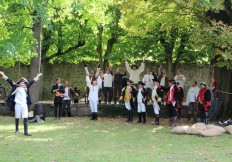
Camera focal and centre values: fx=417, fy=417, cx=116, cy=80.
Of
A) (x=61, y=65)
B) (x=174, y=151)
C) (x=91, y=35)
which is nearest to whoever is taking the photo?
(x=174, y=151)

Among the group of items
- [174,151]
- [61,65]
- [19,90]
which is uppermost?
[61,65]

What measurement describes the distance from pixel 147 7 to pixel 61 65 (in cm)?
1522

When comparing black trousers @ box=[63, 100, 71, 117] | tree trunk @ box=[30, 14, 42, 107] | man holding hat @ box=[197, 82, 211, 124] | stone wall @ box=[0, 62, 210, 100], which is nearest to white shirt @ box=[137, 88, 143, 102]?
man holding hat @ box=[197, 82, 211, 124]

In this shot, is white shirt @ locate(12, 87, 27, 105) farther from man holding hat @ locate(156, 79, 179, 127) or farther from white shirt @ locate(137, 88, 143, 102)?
man holding hat @ locate(156, 79, 179, 127)

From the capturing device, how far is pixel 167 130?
52.4 ft

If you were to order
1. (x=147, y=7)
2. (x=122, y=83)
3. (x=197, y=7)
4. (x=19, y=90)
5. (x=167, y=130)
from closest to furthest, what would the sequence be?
(x=19, y=90)
(x=167, y=130)
(x=197, y=7)
(x=147, y=7)
(x=122, y=83)

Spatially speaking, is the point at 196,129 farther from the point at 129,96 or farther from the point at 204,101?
the point at 129,96

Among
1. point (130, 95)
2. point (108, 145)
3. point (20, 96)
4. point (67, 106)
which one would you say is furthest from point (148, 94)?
point (108, 145)

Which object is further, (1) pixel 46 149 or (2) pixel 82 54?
(2) pixel 82 54

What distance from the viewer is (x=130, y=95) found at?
63.1 feet

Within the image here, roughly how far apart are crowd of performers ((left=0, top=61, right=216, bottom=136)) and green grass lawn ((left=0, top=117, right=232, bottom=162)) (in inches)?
42.9

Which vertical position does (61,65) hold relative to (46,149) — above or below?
above

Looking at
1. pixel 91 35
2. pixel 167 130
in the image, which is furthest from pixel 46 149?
pixel 91 35

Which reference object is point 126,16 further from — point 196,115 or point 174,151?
point 174,151
